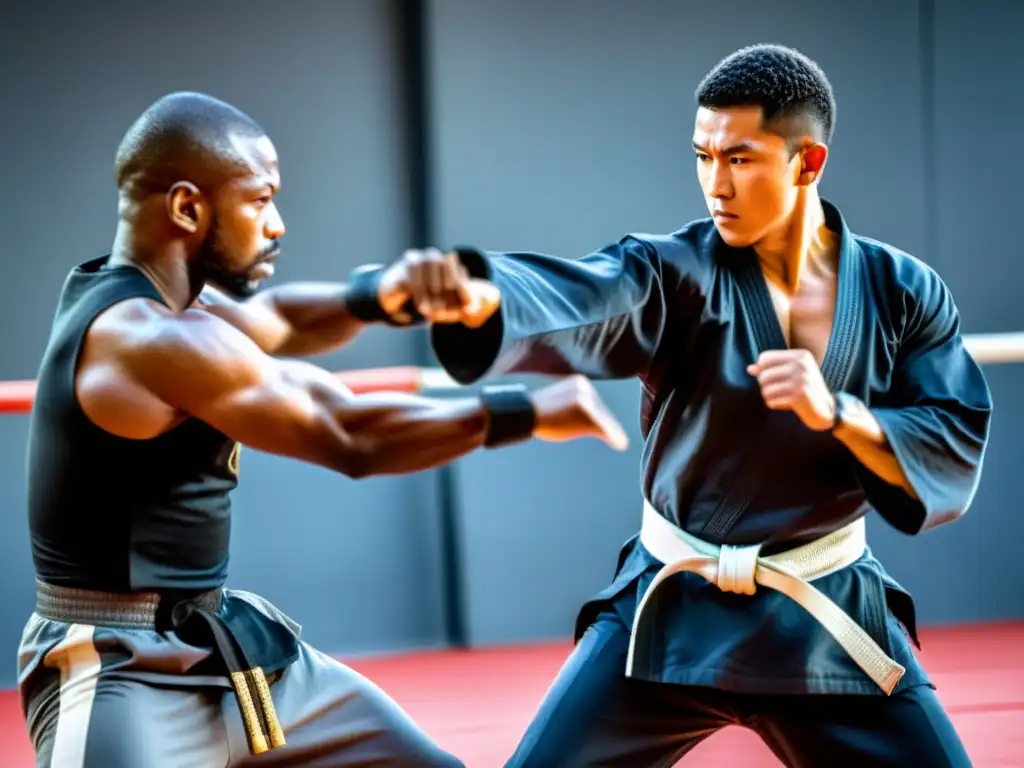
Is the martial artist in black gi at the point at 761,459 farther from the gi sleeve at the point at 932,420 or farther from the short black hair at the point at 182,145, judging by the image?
the short black hair at the point at 182,145

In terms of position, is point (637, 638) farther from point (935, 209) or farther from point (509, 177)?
point (935, 209)

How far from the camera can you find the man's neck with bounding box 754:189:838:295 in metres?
2.58

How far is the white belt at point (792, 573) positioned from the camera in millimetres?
2455

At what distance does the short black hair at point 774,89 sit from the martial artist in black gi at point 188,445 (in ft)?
2.00

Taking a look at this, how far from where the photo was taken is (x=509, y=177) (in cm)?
467

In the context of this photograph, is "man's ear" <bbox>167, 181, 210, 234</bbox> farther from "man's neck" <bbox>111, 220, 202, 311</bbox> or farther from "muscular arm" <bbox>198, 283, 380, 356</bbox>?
"muscular arm" <bbox>198, 283, 380, 356</bbox>

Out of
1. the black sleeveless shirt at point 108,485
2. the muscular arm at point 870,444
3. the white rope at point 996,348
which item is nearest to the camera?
the black sleeveless shirt at point 108,485

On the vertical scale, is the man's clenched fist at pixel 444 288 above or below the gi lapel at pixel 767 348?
above

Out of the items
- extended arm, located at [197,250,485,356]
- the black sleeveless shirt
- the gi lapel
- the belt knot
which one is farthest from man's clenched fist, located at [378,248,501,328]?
the belt knot

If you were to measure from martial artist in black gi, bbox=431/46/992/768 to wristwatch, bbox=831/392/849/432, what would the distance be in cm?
13

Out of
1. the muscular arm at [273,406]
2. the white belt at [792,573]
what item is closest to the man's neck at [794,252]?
the white belt at [792,573]

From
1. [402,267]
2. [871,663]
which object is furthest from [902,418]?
[402,267]

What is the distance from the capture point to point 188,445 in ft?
7.34

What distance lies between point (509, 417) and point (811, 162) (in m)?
0.83
